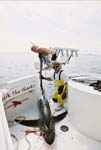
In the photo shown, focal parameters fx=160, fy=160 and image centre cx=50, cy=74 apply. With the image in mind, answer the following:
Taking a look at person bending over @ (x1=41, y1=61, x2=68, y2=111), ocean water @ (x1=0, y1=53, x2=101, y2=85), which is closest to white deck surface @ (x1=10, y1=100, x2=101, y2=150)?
person bending over @ (x1=41, y1=61, x2=68, y2=111)

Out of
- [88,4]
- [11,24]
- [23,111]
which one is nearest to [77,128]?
[23,111]

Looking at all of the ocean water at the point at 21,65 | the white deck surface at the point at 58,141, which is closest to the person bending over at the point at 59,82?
the ocean water at the point at 21,65

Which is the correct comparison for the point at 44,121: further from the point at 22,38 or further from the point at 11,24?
the point at 11,24

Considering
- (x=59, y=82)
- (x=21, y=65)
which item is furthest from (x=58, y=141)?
(x=21, y=65)

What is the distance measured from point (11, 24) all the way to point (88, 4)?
1696 millimetres

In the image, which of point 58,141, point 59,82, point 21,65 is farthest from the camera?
point 21,65

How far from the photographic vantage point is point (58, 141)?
2068 millimetres

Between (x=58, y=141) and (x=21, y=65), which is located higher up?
(x=21, y=65)

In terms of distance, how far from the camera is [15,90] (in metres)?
2.45

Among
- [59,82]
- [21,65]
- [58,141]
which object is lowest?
[58,141]

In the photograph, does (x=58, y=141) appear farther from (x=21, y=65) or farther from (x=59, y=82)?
(x=21, y=65)

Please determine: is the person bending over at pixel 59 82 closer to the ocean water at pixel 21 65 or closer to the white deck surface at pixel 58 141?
the ocean water at pixel 21 65

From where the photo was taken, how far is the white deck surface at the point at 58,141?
196 centimetres

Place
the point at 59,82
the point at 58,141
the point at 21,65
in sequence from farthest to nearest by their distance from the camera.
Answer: the point at 21,65, the point at 59,82, the point at 58,141
